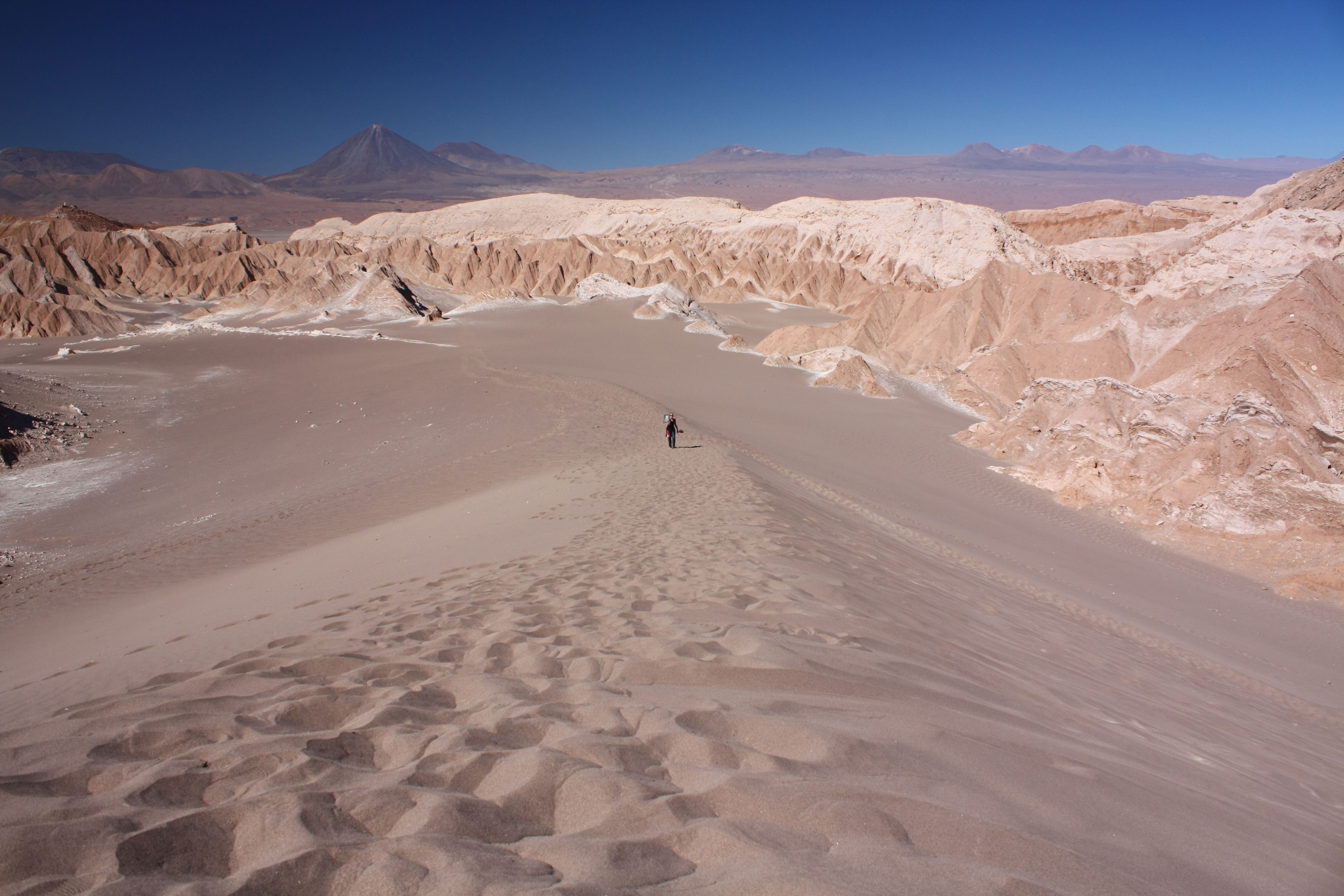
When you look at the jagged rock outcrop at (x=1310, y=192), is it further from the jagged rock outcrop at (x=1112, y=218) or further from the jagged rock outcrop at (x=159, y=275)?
the jagged rock outcrop at (x=159, y=275)

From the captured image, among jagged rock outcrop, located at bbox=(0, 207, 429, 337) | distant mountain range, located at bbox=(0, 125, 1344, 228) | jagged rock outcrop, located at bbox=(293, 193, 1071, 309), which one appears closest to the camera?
jagged rock outcrop, located at bbox=(0, 207, 429, 337)

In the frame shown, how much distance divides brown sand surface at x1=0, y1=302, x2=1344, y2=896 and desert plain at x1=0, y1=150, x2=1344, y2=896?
22mm

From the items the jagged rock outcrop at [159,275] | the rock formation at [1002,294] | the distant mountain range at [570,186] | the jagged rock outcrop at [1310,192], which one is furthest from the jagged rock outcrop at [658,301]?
the distant mountain range at [570,186]

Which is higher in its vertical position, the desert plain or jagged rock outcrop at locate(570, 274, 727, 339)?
jagged rock outcrop at locate(570, 274, 727, 339)

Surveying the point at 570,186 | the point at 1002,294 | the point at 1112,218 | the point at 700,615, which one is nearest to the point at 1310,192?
the point at 1002,294

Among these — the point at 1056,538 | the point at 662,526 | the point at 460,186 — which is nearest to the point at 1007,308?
the point at 1056,538

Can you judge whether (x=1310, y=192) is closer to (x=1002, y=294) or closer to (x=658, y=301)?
(x=1002, y=294)

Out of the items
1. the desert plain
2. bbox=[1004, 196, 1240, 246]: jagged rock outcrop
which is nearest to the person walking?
the desert plain

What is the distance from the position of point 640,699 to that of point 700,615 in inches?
51.2

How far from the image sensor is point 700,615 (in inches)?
165

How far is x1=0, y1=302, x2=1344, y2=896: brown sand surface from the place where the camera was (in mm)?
1873

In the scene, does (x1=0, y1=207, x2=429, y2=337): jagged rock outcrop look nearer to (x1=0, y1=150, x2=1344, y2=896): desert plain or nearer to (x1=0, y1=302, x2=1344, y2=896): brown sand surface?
(x1=0, y1=150, x2=1344, y2=896): desert plain

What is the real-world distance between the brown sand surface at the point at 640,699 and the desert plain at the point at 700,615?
0.07 ft

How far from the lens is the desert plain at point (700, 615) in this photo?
6.48 feet
